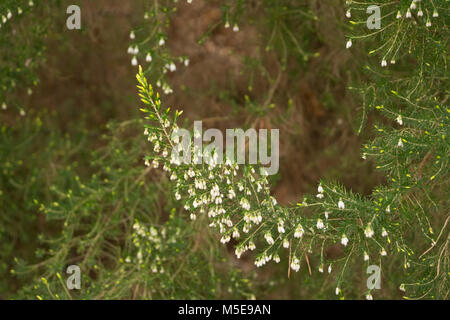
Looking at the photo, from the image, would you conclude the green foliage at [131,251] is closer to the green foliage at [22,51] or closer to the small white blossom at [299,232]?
the green foliage at [22,51]

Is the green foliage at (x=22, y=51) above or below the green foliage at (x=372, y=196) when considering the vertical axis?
above

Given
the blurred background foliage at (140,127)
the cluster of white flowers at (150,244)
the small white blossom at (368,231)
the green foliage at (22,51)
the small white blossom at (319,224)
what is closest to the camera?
the small white blossom at (368,231)

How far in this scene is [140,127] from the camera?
6008 millimetres

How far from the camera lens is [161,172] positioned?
221 inches

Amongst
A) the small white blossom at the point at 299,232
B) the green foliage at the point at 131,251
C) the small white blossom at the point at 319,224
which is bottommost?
the green foliage at the point at 131,251

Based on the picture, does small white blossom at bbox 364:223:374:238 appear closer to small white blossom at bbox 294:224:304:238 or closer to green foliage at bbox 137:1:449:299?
green foliage at bbox 137:1:449:299

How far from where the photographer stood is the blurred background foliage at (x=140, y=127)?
5051 mm

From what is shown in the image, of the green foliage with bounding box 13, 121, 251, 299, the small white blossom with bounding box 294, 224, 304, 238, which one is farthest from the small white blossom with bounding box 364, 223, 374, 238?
the green foliage with bounding box 13, 121, 251, 299

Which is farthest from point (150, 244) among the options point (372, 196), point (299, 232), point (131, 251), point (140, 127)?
point (372, 196)

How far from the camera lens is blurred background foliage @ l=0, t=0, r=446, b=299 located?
5051 millimetres

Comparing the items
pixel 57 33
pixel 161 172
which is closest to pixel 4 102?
pixel 57 33

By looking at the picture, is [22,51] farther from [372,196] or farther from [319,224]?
[372,196]

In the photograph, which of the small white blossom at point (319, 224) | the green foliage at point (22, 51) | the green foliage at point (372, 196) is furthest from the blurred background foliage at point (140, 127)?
the small white blossom at point (319, 224)
